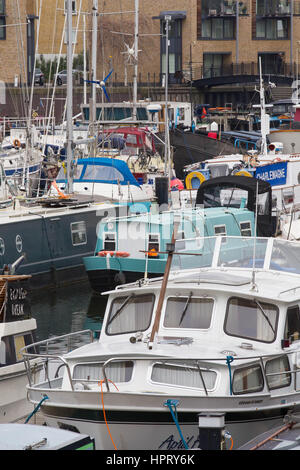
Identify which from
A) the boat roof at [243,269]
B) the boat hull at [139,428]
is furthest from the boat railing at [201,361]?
the boat roof at [243,269]

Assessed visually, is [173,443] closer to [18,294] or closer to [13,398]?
[13,398]

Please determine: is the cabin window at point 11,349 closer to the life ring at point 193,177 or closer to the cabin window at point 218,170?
the life ring at point 193,177

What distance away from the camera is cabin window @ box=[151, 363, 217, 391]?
12.3 m

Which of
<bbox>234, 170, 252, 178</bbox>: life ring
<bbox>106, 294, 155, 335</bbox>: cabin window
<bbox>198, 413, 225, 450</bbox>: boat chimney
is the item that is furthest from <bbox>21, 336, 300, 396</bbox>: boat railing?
<bbox>234, 170, 252, 178</bbox>: life ring

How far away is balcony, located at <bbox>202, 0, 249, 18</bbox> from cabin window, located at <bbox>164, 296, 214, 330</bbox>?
64.9 metres

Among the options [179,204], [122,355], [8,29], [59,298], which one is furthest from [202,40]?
[122,355]

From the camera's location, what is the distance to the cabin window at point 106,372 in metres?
12.6

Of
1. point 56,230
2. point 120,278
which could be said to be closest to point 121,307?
point 120,278

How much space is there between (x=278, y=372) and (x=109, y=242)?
13.2 m

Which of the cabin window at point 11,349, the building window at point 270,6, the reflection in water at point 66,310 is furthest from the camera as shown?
the building window at point 270,6

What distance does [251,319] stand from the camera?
44.4ft

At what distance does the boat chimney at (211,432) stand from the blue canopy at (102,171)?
67.0 feet

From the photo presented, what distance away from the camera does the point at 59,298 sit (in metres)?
26.9

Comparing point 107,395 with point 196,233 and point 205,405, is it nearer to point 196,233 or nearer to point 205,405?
point 205,405
